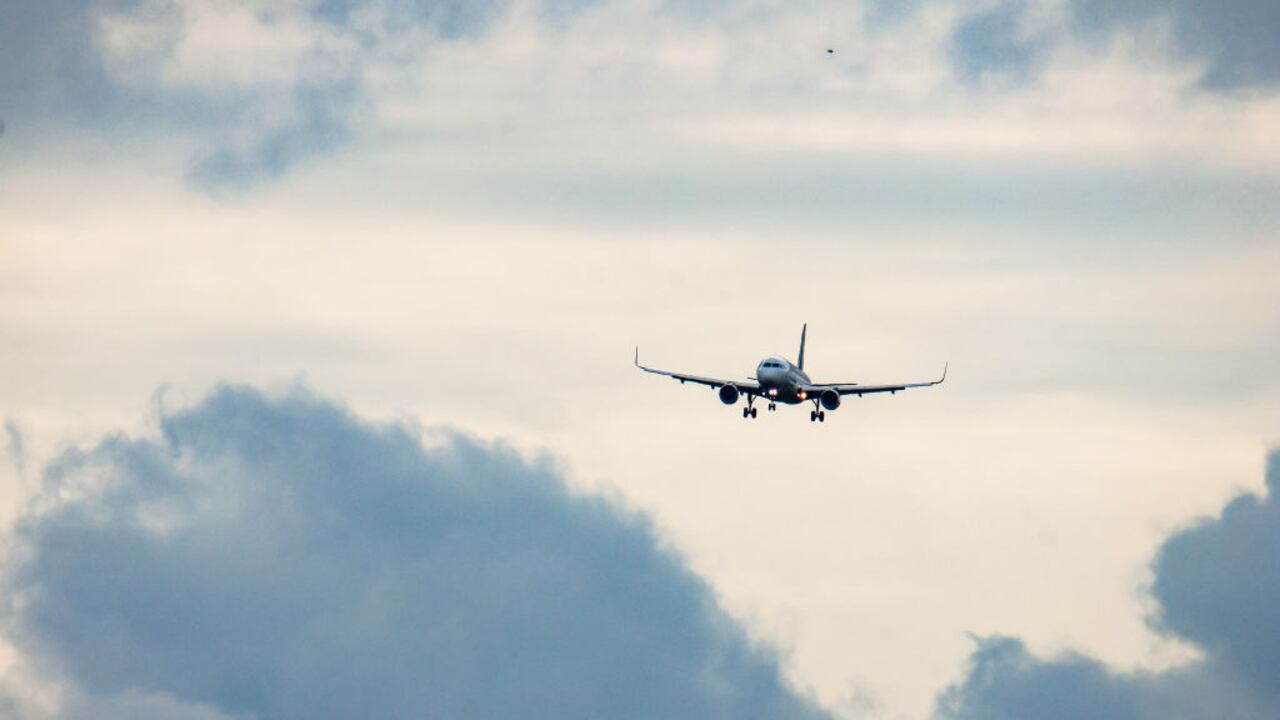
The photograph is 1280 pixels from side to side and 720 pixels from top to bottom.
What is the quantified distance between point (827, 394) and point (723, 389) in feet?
33.2

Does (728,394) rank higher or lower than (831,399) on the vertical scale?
lower

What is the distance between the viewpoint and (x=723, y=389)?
19325 centimetres

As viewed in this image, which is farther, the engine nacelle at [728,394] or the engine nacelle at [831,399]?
the engine nacelle at [831,399]

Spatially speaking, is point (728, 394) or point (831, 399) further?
point (831, 399)

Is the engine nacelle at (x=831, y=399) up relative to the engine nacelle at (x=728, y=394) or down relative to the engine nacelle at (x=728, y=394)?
up

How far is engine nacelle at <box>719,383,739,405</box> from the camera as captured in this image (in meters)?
192

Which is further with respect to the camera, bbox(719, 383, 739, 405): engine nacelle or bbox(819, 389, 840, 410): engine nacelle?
bbox(819, 389, 840, 410): engine nacelle

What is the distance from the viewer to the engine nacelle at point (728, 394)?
631ft

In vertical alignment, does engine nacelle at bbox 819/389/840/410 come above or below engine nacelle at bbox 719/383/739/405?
above

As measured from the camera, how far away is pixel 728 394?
192500 millimetres

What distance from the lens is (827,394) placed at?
634ft

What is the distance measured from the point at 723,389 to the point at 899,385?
17.3 meters

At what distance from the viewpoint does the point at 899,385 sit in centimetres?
19412
